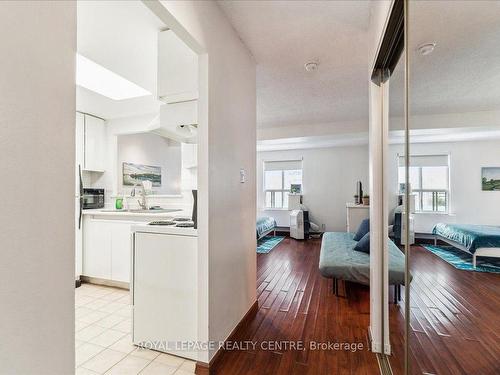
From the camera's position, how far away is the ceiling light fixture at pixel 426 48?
1.03 m

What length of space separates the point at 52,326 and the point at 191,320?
118 centimetres

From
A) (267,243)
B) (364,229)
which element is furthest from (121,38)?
(267,243)

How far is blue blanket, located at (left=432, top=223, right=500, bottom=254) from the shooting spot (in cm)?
70

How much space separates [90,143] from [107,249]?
169 cm

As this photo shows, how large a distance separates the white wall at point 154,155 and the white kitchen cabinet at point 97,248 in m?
0.91

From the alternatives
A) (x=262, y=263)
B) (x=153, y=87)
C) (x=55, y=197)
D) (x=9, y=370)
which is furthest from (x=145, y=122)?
(x=9, y=370)

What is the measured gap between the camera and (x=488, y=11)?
2.05 ft

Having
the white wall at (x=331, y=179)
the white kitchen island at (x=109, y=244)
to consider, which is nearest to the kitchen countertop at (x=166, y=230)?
the white kitchen island at (x=109, y=244)

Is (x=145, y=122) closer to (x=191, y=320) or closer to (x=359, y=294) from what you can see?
(x=191, y=320)

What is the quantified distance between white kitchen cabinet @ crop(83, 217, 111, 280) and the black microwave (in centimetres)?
41

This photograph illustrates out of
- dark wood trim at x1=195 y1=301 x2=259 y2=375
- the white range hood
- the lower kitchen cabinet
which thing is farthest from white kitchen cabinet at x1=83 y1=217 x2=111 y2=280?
dark wood trim at x1=195 y1=301 x2=259 y2=375

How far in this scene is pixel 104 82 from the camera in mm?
A: 2957

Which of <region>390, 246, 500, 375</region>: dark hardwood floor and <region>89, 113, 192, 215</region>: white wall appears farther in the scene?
<region>89, 113, 192, 215</region>: white wall

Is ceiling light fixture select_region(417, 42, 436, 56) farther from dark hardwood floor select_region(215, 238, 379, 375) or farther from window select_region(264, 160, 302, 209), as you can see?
window select_region(264, 160, 302, 209)
